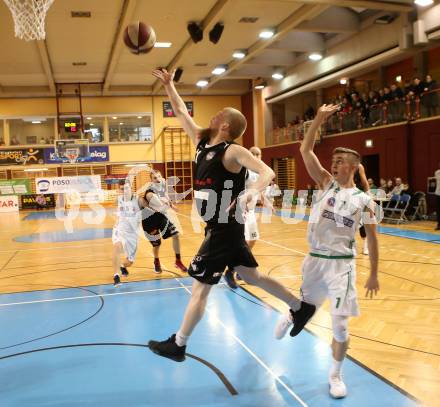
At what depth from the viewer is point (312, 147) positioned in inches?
130

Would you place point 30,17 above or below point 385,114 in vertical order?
above

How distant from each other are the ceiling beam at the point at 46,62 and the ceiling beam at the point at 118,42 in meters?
2.71

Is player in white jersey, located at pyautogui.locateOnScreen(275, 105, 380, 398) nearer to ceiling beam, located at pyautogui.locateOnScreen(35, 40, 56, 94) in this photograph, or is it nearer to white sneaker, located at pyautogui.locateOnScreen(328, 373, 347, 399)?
white sneaker, located at pyautogui.locateOnScreen(328, 373, 347, 399)

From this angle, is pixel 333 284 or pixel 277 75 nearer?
pixel 333 284

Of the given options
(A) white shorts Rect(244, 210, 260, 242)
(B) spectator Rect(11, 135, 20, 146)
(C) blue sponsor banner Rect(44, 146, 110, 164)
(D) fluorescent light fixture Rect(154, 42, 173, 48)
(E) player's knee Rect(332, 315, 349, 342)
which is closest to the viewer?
(E) player's knee Rect(332, 315, 349, 342)

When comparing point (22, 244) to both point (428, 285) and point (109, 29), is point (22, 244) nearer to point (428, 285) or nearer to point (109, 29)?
point (109, 29)

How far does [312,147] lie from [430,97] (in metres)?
→ 13.6

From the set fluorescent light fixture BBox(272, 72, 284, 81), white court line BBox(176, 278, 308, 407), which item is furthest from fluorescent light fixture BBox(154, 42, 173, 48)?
white court line BBox(176, 278, 308, 407)

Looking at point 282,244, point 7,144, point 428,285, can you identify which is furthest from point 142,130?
point 428,285

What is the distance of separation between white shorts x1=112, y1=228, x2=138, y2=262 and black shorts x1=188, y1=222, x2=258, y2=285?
3941 millimetres

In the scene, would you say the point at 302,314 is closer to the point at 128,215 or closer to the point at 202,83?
the point at 128,215

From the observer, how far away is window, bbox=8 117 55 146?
27.7m

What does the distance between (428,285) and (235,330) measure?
3.26 metres

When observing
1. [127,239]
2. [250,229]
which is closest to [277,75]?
[250,229]
